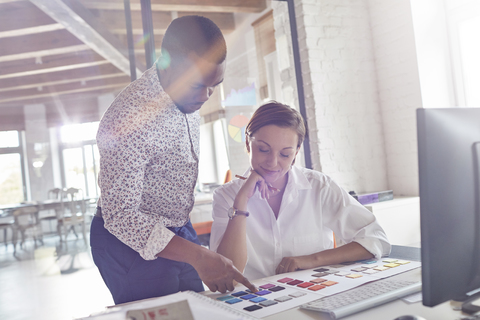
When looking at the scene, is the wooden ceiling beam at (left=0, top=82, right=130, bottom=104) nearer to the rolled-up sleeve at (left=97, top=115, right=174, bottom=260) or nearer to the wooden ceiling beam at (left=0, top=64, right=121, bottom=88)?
the wooden ceiling beam at (left=0, top=64, right=121, bottom=88)

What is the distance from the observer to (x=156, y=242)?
97cm

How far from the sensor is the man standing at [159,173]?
0.98m

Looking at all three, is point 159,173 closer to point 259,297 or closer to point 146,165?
point 146,165

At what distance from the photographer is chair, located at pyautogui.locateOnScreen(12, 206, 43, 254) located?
8.88 ft

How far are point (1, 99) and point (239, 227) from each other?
2209mm

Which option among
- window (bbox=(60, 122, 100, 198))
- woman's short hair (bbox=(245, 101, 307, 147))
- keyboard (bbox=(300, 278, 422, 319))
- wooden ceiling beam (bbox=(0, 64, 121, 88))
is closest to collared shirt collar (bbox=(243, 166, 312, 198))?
woman's short hair (bbox=(245, 101, 307, 147))

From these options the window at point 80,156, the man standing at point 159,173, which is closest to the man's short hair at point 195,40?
the man standing at point 159,173

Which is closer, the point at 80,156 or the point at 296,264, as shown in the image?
the point at 296,264

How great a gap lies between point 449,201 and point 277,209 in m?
0.91

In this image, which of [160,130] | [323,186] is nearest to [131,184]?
[160,130]

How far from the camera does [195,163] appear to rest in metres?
A: 1.25

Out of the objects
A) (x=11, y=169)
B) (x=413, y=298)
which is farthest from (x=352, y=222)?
(x=11, y=169)

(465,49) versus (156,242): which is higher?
(465,49)

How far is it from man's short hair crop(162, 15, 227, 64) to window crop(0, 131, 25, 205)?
211 centimetres
